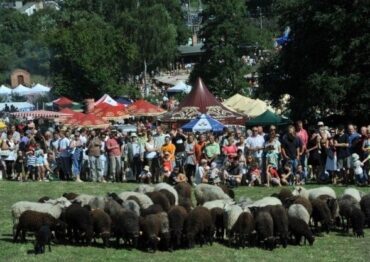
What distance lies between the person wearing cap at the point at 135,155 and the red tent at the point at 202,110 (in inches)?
392

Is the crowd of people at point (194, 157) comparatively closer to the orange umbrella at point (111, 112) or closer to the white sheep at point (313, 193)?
the white sheep at point (313, 193)

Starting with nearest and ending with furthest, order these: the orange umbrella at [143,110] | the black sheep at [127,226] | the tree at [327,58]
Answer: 1. the black sheep at [127,226]
2. the tree at [327,58]
3. the orange umbrella at [143,110]

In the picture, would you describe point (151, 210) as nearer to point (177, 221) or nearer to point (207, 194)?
point (177, 221)

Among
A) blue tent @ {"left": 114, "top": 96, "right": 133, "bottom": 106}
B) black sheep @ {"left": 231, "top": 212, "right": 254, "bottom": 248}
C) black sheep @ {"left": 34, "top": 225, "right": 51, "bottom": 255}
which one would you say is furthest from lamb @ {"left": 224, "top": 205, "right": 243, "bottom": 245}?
blue tent @ {"left": 114, "top": 96, "right": 133, "bottom": 106}

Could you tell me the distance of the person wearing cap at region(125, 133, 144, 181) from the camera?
84.7ft

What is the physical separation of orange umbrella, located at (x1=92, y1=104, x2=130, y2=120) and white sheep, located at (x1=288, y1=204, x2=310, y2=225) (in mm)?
23504

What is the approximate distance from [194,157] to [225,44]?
37872mm

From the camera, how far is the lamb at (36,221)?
612 inches

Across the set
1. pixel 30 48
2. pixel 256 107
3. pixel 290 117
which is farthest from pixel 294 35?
pixel 30 48

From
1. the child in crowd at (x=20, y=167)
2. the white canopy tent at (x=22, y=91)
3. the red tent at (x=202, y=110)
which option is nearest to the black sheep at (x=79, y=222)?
the child in crowd at (x=20, y=167)

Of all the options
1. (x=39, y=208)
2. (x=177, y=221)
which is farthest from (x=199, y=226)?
(x=39, y=208)

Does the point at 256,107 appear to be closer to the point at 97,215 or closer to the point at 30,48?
the point at 97,215

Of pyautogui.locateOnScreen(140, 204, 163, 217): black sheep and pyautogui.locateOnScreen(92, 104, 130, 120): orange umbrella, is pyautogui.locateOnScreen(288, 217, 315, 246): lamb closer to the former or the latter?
pyautogui.locateOnScreen(140, 204, 163, 217): black sheep

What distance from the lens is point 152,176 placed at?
1009 inches
